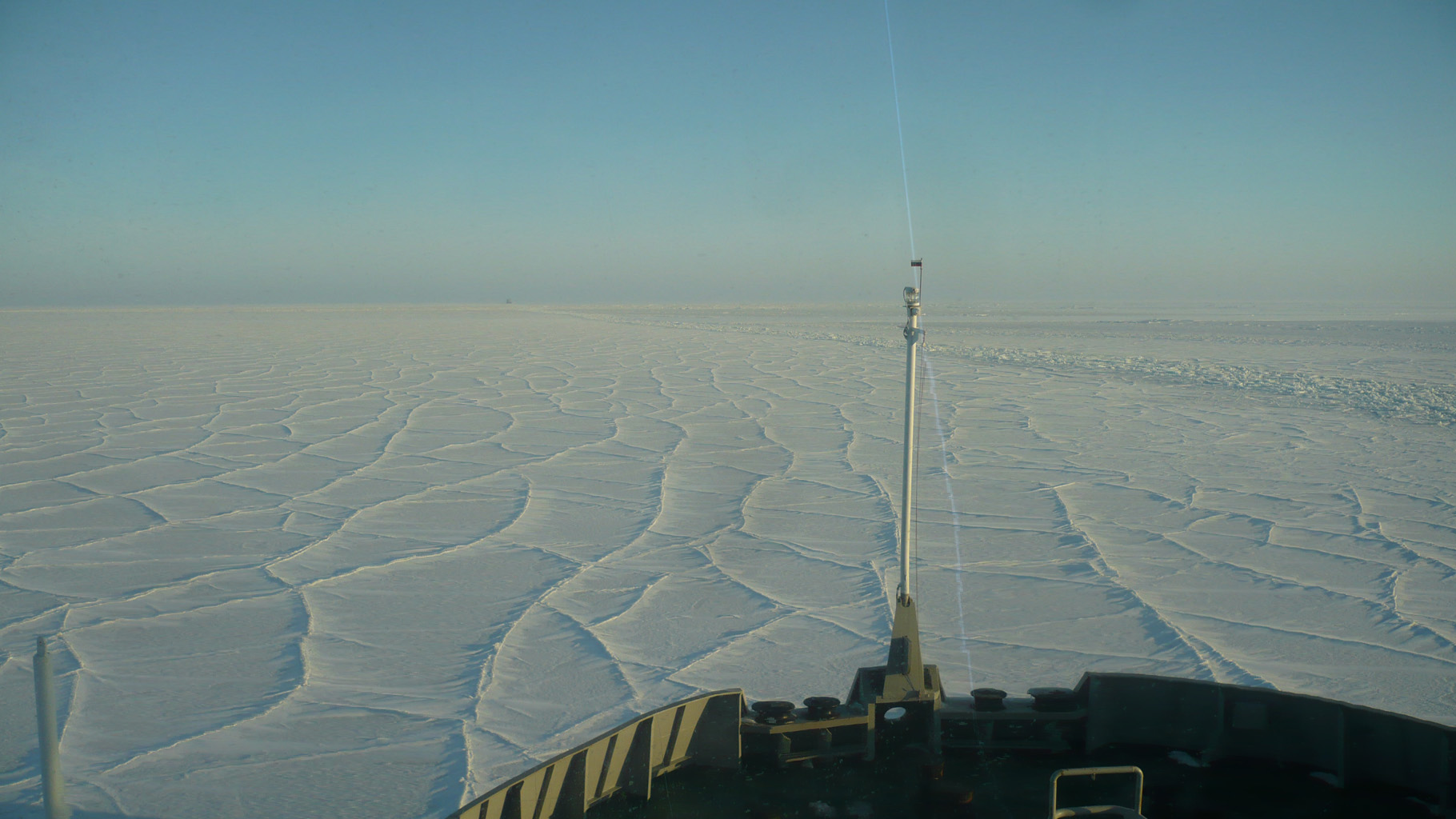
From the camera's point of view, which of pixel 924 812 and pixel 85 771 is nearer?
pixel 924 812

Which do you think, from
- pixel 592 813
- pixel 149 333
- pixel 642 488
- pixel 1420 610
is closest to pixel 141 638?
pixel 592 813

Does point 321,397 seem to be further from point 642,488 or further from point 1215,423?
point 1215,423

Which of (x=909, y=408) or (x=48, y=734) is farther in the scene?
(x=909, y=408)

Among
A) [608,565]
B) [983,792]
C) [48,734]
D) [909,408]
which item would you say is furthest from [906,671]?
[608,565]

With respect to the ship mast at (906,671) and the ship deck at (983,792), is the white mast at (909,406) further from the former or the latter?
the ship deck at (983,792)

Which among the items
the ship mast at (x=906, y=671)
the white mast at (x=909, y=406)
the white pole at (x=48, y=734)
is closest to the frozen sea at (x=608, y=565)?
the white pole at (x=48, y=734)

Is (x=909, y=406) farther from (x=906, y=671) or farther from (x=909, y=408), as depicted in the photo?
(x=906, y=671)
